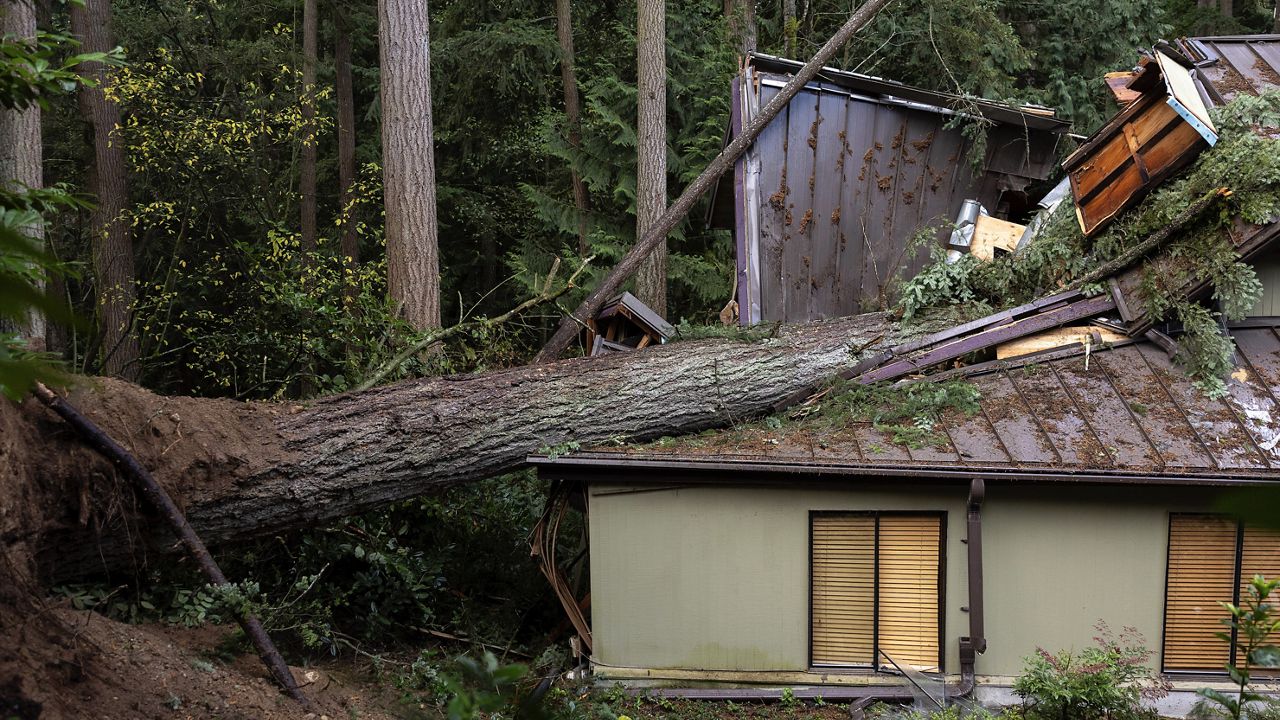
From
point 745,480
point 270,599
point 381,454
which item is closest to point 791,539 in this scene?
point 745,480

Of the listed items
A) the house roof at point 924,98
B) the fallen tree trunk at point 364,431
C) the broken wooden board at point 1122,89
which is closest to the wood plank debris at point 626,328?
the fallen tree trunk at point 364,431

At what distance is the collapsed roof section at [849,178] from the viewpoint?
1145 centimetres

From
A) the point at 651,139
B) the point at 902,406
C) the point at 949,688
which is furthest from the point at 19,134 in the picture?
the point at 949,688

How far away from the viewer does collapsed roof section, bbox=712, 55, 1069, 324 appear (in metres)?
11.5

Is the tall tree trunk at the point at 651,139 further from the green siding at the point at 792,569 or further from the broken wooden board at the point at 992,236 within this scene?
the green siding at the point at 792,569

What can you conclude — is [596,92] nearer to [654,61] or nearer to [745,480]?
[654,61]

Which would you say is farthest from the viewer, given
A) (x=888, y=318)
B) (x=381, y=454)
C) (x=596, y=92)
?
(x=596, y=92)

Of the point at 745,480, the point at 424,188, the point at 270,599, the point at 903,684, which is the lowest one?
the point at 903,684

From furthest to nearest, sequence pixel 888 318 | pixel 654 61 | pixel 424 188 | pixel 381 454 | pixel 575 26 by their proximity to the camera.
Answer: pixel 575 26
pixel 654 61
pixel 424 188
pixel 888 318
pixel 381 454

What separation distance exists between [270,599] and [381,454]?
2.13 metres

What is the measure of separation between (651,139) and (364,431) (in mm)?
8214

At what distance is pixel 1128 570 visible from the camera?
25.2ft

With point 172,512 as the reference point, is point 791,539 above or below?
below

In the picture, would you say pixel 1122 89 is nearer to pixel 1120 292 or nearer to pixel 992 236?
pixel 992 236
